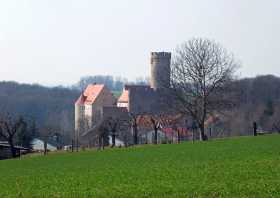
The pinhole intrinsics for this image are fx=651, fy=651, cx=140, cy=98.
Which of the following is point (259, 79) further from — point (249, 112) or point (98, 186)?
point (98, 186)

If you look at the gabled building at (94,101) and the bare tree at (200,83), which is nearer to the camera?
the bare tree at (200,83)

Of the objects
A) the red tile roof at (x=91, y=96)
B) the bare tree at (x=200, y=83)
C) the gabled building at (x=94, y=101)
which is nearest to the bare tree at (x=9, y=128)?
the bare tree at (x=200, y=83)

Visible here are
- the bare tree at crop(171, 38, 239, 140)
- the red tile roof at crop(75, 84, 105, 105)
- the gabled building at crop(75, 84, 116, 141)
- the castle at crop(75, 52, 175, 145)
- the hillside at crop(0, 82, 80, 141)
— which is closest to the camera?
the bare tree at crop(171, 38, 239, 140)

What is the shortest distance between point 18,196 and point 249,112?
7738 cm

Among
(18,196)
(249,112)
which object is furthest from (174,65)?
(18,196)

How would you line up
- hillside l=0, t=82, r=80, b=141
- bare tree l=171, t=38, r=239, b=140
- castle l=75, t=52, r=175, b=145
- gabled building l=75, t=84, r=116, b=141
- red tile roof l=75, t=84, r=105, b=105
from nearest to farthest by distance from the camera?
bare tree l=171, t=38, r=239, b=140 → castle l=75, t=52, r=175, b=145 → gabled building l=75, t=84, r=116, b=141 → red tile roof l=75, t=84, r=105, b=105 → hillside l=0, t=82, r=80, b=141

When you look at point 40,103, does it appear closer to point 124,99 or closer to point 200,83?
point 124,99

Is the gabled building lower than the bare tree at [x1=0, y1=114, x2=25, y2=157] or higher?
higher

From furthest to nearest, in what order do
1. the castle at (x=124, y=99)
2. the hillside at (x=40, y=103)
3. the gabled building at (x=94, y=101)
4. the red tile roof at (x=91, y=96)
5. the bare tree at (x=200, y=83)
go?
the hillside at (x=40, y=103) → the red tile roof at (x=91, y=96) → the gabled building at (x=94, y=101) → the castle at (x=124, y=99) → the bare tree at (x=200, y=83)

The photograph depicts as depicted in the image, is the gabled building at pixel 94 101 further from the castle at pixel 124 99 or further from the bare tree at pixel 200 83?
the bare tree at pixel 200 83

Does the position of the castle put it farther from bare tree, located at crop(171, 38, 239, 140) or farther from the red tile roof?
bare tree, located at crop(171, 38, 239, 140)

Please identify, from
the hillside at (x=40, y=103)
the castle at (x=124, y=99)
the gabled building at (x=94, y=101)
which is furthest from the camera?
the hillside at (x=40, y=103)

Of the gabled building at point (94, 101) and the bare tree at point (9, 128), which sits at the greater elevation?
the gabled building at point (94, 101)

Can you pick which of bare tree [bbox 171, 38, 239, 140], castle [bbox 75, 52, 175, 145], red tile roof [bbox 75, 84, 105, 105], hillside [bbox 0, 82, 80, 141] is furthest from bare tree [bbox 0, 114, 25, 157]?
red tile roof [bbox 75, 84, 105, 105]
